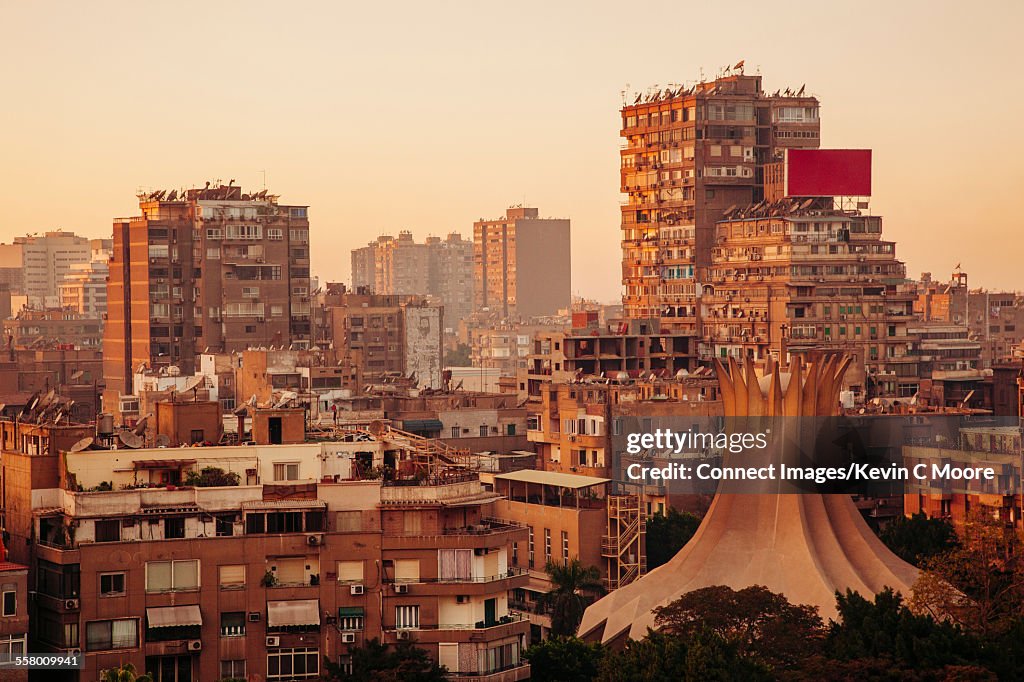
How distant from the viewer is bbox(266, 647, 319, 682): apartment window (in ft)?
174

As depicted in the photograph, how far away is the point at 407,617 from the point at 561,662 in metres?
5.59

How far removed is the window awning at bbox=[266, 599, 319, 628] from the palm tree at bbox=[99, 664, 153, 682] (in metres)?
4.22

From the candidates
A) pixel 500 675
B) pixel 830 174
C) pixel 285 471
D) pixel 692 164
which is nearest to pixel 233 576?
pixel 285 471

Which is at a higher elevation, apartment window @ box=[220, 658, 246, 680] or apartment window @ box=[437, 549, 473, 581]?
apartment window @ box=[437, 549, 473, 581]

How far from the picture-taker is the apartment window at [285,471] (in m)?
57.1

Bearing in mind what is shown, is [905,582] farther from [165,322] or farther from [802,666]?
[165,322]

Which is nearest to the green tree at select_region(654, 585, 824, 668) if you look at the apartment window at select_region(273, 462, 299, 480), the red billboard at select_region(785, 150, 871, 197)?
the apartment window at select_region(273, 462, 299, 480)

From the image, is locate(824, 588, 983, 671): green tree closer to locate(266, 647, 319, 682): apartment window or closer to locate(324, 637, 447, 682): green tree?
locate(324, 637, 447, 682): green tree

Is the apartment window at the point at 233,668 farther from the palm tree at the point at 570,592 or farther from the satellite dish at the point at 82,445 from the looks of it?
the palm tree at the point at 570,592

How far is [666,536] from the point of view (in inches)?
3228

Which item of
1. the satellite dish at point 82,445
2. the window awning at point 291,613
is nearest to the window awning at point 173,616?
the window awning at point 291,613

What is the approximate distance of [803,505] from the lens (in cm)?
6906

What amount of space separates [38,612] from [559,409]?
47.8m

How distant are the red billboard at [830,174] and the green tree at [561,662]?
7148 centimetres
